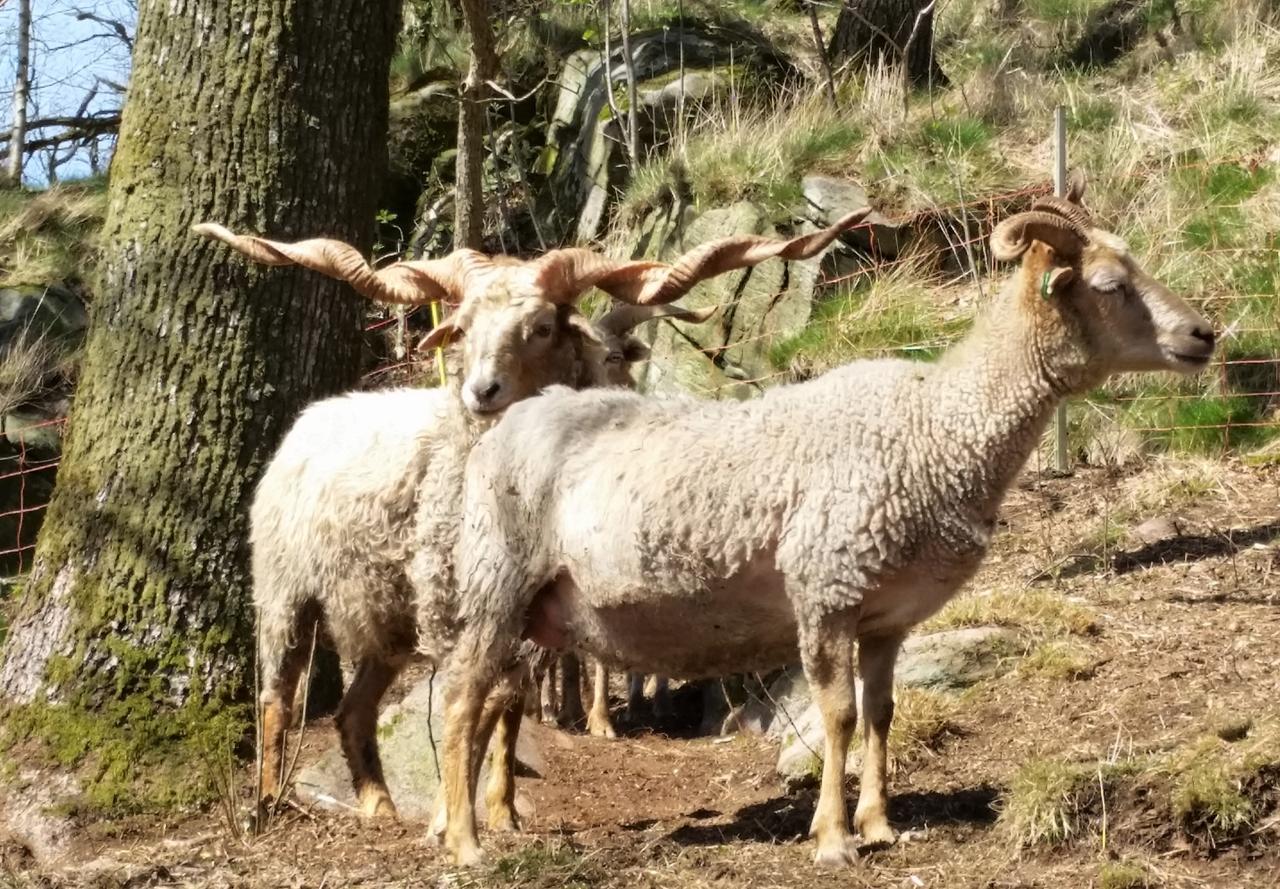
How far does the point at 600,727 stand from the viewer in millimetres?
8008

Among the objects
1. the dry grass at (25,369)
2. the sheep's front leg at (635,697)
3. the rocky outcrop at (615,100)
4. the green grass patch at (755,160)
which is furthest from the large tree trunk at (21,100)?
the sheep's front leg at (635,697)

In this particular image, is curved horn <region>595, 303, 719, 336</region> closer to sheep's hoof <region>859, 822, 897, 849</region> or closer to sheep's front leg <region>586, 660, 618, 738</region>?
sheep's front leg <region>586, 660, 618, 738</region>

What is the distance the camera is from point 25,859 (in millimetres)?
6191

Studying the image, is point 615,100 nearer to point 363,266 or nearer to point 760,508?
point 363,266

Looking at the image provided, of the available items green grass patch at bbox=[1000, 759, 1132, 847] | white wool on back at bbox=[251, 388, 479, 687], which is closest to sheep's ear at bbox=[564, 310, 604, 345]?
white wool on back at bbox=[251, 388, 479, 687]

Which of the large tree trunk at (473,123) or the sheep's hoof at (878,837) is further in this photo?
the large tree trunk at (473,123)

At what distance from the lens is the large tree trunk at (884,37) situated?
571 inches

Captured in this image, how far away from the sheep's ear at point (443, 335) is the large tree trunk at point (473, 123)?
365cm

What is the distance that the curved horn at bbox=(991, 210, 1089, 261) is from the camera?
5.26 meters

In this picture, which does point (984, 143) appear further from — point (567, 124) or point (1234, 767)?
point (1234, 767)

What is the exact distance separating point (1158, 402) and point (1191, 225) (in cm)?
193

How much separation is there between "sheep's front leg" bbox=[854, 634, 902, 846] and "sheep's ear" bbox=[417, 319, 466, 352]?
2.41 m

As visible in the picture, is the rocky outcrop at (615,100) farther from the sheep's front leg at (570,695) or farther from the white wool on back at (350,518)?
the white wool on back at (350,518)

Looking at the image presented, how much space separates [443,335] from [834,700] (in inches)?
106
